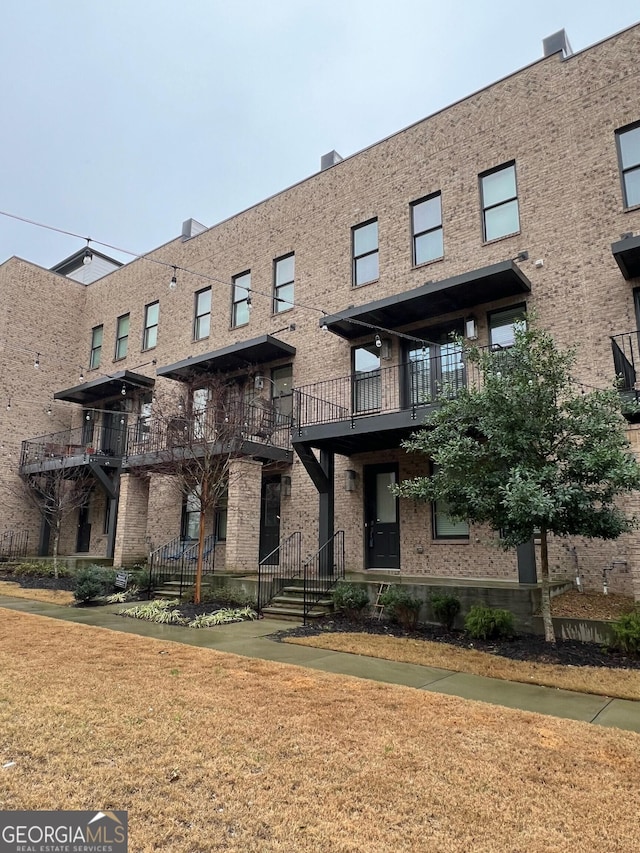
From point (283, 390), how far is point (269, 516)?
3.59m

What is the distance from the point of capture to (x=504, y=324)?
487 inches

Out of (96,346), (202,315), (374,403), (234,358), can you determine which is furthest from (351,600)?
(96,346)

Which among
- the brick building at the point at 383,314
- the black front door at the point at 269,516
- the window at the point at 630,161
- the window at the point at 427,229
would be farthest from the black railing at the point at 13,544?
the window at the point at 630,161

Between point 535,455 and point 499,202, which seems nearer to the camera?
point 535,455

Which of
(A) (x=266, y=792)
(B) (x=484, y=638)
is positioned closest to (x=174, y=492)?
(B) (x=484, y=638)

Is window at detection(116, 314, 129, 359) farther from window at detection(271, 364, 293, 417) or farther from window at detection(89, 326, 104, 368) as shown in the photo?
window at detection(271, 364, 293, 417)

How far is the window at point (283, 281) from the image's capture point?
16.6 metres

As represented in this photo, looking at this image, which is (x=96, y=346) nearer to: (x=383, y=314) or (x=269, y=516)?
(x=269, y=516)

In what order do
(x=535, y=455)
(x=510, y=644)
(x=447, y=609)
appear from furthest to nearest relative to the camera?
Answer: (x=447, y=609)
(x=510, y=644)
(x=535, y=455)

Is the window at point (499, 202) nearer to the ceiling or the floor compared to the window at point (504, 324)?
nearer to the ceiling

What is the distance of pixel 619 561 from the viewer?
9.88 metres

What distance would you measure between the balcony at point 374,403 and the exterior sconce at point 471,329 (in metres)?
0.49

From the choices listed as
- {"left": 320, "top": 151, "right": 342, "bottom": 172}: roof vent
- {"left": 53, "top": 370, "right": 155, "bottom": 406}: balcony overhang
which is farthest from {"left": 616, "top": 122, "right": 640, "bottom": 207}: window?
{"left": 53, "top": 370, "right": 155, "bottom": 406}: balcony overhang

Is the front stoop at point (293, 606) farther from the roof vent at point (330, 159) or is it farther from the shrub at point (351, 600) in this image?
the roof vent at point (330, 159)
